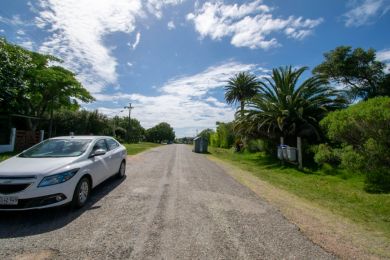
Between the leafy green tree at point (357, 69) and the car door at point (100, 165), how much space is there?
26.6 meters

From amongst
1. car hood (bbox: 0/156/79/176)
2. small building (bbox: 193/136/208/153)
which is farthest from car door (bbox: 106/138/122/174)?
small building (bbox: 193/136/208/153)

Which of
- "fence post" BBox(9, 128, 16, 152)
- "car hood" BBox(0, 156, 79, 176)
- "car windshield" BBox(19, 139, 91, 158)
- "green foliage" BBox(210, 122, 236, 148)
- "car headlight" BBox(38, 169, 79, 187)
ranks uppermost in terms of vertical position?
"green foliage" BBox(210, 122, 236, 148)

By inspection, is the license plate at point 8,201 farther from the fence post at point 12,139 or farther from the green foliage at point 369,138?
the fence post at point 12,139

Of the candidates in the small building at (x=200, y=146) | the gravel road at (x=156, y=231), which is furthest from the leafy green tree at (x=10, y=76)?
the small building at (x=200, y=146)

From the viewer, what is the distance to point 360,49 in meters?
28.5

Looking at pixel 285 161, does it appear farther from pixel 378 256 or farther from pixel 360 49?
pixel 360 49

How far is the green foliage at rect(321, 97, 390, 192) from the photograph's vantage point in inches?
318

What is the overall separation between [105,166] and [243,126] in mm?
13722

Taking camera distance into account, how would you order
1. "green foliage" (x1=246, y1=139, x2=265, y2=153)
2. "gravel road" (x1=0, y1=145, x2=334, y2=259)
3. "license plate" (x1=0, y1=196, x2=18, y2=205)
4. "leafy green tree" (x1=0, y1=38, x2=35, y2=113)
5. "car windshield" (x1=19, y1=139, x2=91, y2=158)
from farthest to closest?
"green foliage" (x1=246, y1=139, x2=265, y2=153) → "leafy green tree" (x1=0, y1=38, x2=35, y2=113) → "car windshield" (x1=19, y1=139, x2=91, y2=158) → "license plate" (x1=0, y1=196, x2=18, y2=205) → "gravel road" (x1=0, y1=145, x2=334, y2=259)


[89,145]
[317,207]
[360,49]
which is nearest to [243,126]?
[317,207]

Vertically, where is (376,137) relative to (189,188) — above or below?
above

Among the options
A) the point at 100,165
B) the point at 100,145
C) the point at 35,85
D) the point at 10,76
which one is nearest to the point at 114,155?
the point at 100,145

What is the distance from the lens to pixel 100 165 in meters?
6.86

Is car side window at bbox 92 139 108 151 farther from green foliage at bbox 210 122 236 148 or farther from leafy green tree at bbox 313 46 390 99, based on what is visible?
green foliage at bbox 210 122 236 148
